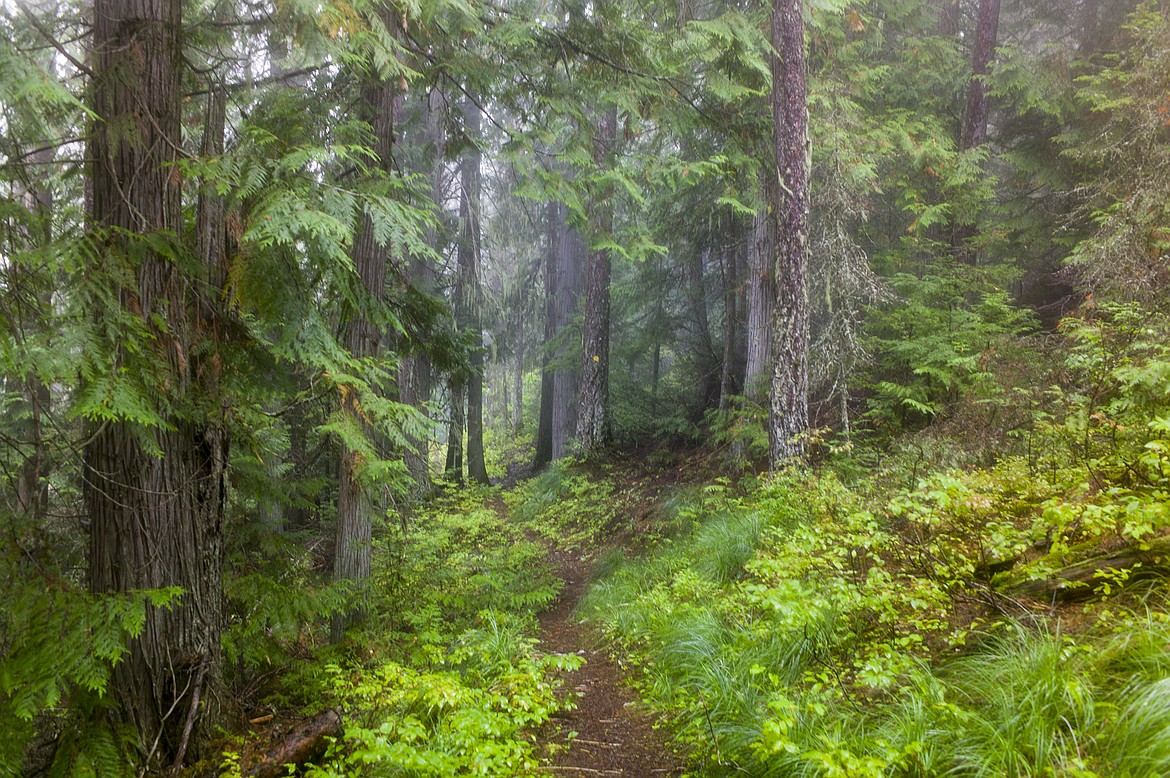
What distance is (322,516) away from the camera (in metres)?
11.0

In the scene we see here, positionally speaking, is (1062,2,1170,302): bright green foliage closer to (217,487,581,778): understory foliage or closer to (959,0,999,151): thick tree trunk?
(959,0,999,151): thick tree trunk

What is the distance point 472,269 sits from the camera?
50.1 ft

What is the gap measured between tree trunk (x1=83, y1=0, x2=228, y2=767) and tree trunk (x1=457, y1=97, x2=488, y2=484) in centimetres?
833

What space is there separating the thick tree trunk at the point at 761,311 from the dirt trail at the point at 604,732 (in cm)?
545

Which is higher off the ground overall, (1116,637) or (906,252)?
(906,252)

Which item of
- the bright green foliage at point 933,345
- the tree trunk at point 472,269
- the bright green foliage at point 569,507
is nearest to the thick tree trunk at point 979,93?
the bright green foliage at point 933,345

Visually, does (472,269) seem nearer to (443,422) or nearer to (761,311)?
(761,311)

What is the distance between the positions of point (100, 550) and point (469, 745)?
8.54 feet

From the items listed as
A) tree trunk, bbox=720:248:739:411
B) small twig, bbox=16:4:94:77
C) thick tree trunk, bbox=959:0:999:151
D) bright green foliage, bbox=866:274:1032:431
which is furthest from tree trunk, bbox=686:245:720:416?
small twig, bbox=16:4:94:77

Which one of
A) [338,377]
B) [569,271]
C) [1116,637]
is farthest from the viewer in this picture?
[569,271]

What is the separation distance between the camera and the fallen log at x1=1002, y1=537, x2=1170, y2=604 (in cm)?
326

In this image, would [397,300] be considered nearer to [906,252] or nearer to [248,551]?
[248,551]

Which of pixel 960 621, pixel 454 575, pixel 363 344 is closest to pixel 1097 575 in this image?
pixel 960 621

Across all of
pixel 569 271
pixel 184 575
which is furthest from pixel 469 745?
pixel 569 271
